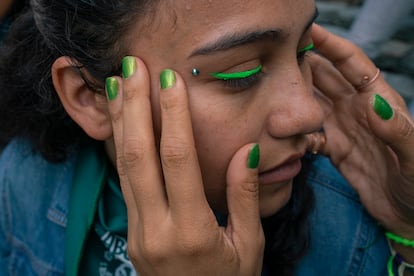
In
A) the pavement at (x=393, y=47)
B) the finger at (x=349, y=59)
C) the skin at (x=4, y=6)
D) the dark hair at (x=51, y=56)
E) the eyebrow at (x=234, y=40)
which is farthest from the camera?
the pavement at (x=393, y=47)

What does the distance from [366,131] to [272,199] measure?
38 cm

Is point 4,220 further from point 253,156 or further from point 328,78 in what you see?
point 328,78

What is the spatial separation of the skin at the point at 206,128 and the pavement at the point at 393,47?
1.62 m

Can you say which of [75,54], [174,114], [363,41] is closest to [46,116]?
[75,54]

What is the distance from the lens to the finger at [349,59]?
1334mm

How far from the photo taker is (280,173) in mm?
→ 1146

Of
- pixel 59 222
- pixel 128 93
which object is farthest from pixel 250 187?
pixel 59 222

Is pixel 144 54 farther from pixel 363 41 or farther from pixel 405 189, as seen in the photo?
pixel 363 41

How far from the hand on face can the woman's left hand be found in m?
0.36

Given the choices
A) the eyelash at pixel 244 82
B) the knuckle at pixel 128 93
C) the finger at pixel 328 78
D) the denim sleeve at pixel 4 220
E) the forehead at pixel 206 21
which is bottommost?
the denim sleeve at pixel 4 220

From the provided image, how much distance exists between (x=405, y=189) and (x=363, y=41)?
1.65 m

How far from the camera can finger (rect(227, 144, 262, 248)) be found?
3.40 ft

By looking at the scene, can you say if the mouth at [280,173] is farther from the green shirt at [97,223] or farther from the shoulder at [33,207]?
the shoulder at [33,207]

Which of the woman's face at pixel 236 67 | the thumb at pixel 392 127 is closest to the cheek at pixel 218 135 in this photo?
the woman's face at pixel 236 67
